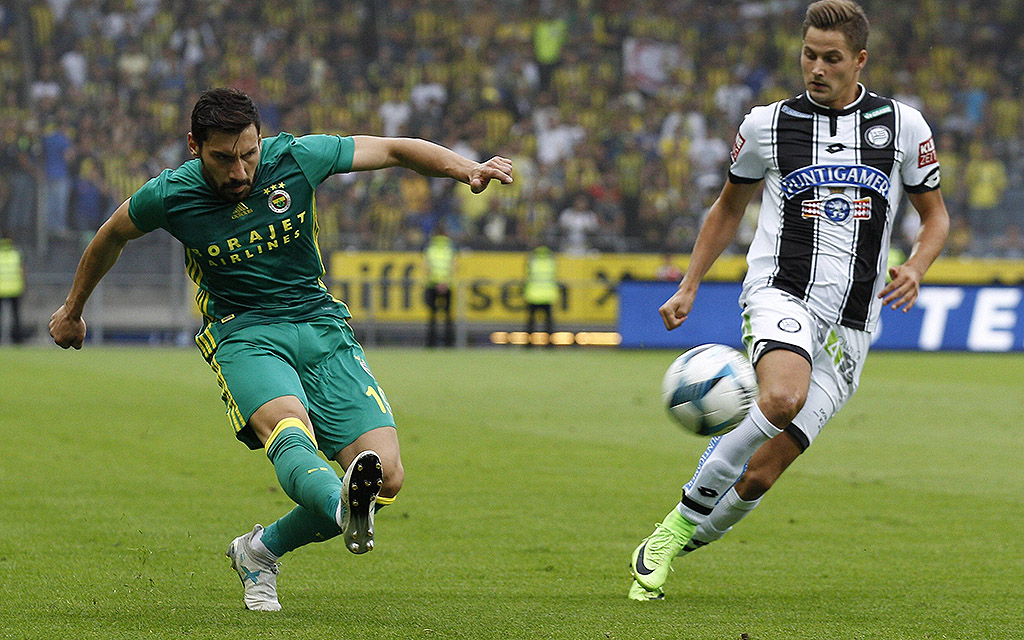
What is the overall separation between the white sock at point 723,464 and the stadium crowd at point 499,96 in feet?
58.7

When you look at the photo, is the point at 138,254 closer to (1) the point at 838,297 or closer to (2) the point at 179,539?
(2) the point at 179,539

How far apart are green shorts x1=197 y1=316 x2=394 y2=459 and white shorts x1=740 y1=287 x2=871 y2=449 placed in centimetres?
133

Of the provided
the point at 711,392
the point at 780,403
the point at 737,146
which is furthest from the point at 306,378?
the point at 737,146

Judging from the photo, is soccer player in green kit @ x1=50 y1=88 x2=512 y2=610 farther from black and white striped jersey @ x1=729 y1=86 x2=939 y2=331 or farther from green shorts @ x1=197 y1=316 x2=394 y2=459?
black and white striped jersey @ x1=729 y1=86 x2=939 y2=331

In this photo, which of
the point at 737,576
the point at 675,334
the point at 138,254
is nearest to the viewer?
the point at 737,576

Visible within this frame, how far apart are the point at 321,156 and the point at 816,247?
1.77 m

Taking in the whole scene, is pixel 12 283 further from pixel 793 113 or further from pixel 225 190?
pixel 793 113

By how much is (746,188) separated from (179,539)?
276 centimetres

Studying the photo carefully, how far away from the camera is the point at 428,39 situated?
2741cm

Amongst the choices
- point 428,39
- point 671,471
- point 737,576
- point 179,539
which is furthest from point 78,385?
point 428,39

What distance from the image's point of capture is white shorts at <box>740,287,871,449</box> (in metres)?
4.78

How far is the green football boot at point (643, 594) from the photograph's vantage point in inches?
187

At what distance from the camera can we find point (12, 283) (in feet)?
70.6

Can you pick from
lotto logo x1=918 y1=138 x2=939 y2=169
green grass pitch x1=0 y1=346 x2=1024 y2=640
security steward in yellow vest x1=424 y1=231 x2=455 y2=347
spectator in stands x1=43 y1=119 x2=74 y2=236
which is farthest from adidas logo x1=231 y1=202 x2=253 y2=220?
spectator in stands x1=43 y1=119 x2=74 y2=236
